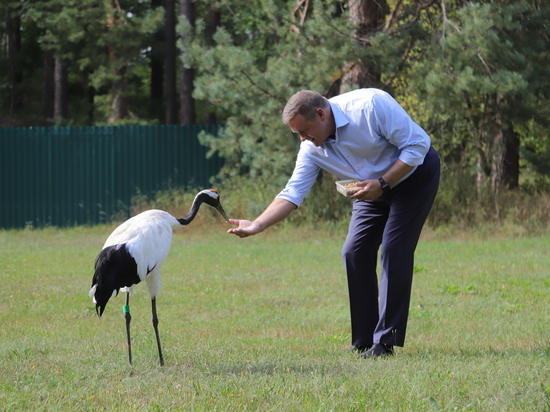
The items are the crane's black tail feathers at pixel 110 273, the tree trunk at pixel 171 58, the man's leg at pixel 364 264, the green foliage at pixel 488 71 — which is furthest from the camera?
the tree trunk at pixel 171 58

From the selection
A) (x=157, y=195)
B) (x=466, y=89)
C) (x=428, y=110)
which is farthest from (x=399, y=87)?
(x=157, y=195)

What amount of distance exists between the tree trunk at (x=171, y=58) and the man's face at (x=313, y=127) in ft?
80.7

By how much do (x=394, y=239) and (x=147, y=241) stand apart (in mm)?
2017

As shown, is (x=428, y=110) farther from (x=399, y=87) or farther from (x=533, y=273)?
(x=533, y=273)

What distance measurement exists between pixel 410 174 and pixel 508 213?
1135 cm

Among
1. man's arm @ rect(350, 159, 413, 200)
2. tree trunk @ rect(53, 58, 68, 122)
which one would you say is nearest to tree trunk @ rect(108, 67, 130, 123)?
tree trunk @ rect(53, 58, 68, 122)

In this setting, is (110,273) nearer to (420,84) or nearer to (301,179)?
(301,179)

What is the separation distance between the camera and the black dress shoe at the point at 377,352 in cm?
693

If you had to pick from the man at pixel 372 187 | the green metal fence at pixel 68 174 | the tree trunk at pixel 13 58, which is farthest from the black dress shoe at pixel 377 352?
the tree trunk at pixel 13 58

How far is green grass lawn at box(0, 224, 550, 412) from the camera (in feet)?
18.6

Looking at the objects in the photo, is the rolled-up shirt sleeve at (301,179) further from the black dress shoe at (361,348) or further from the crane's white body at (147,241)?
the black dress shoe at (361,348)

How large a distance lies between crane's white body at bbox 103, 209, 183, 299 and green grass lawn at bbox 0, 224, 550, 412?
0.72 m

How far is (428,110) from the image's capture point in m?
16.8

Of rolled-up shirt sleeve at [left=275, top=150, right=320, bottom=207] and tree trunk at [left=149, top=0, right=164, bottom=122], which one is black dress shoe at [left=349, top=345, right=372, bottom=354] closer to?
rolled-up shirt sleeve at [left=275, top=150, right=320, bottom=207]
